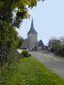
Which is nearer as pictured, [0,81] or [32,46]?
[0,81]

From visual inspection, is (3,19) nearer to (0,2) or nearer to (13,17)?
(13,17)

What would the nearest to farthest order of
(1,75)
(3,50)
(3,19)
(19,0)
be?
1. (19,0)
2. (1,75)
3. (3,50)
4. (3,19)

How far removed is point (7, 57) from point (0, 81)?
11.5 feet

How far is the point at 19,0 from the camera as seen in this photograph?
9.76m

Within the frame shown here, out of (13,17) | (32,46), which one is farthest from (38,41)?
(13,17)

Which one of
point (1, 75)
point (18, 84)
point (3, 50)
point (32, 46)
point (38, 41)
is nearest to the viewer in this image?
point (18, 84)

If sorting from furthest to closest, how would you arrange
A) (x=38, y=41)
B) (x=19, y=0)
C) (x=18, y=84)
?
(x=38, y=41), (x=18, y=84), (x=19, y=0)

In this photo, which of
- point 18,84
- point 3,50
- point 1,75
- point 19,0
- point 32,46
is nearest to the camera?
point 19,0

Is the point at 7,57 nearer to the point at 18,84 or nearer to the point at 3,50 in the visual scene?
the point at 3,50

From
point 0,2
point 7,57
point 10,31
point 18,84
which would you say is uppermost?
point 0,2

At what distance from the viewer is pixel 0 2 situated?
33.8 ft

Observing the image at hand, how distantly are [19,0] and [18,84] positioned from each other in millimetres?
3311

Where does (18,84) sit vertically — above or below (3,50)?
below

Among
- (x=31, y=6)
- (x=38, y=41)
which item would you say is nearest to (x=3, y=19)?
(x=31, y=6)
